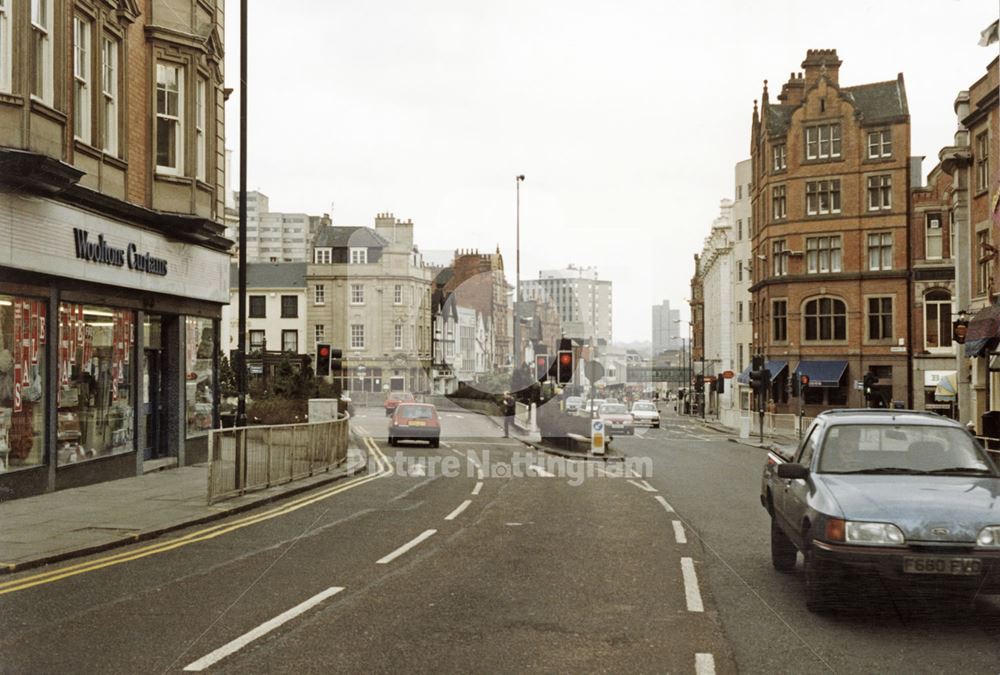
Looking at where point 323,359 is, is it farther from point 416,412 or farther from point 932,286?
point 932,286

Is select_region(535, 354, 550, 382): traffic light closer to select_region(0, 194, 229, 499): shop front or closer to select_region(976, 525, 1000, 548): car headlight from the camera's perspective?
select_region(0, 194, 229, 499): shop front

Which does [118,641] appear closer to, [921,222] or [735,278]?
[921,222]

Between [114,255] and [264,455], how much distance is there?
5243 millimetres

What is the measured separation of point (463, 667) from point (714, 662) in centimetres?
170

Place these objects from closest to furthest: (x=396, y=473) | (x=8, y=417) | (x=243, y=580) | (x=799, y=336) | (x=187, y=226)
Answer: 1. (x=243, y=580)
2. (x=8, y=417)
3. (x=187, y=226)
4. (x=396, y=473)
5. (x=799, y=336)

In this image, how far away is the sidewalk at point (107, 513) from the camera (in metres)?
11.4

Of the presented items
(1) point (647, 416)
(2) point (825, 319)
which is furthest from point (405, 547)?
(2) point (825, 319)

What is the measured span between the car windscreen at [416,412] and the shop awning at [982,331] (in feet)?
56.3

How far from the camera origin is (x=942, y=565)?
23.4 ft

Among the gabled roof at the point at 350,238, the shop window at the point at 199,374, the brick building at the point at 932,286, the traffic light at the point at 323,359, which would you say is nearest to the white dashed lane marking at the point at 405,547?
the shop window at the point at 199,374

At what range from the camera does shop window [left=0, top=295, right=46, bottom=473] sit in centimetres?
1566

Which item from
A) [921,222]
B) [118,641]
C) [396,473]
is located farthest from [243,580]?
[921,222]

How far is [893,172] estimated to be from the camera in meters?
52.2

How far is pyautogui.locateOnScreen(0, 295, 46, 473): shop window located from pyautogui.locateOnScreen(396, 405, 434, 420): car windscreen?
1779cm
